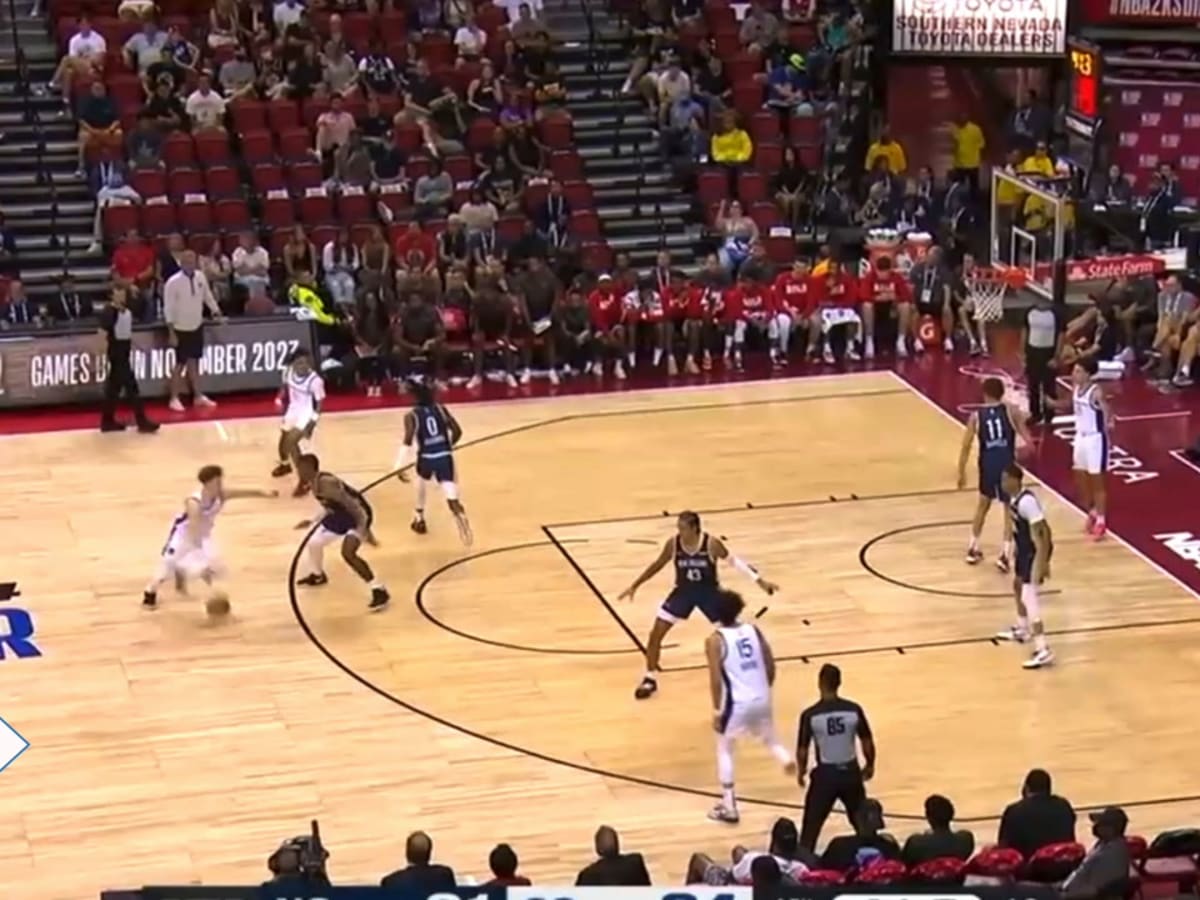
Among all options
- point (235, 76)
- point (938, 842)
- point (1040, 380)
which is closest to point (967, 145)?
point (1040, 380)

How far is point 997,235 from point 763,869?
17493 mm

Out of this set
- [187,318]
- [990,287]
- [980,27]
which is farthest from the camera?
[980,27]

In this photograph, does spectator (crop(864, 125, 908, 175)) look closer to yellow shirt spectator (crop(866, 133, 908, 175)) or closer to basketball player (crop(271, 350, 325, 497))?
yellow shirt spectator (crop(866, 133, 908, 175))

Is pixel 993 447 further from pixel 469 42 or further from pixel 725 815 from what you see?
pixel 469 42

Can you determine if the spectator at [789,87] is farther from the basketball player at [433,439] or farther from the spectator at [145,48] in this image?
the basketball player at [433,439]

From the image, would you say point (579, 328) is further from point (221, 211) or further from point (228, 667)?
point (228, 667)

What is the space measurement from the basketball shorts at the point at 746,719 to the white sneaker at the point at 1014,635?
146 inches

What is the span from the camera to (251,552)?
67.6ft

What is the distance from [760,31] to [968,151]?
3.11 meters

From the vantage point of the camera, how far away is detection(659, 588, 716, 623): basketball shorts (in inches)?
670

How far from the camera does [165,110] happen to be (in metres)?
28.0

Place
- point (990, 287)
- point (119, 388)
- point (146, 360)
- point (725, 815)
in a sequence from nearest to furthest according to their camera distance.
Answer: point (725, 815) < point (119, 388) < point (146, 360) < point (990, 287)

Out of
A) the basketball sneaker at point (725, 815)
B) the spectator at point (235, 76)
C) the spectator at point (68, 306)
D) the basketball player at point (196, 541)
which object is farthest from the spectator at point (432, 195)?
the basketball sneaker at point (725, 815)

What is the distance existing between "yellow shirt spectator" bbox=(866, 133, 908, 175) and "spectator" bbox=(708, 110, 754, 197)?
1.76m
